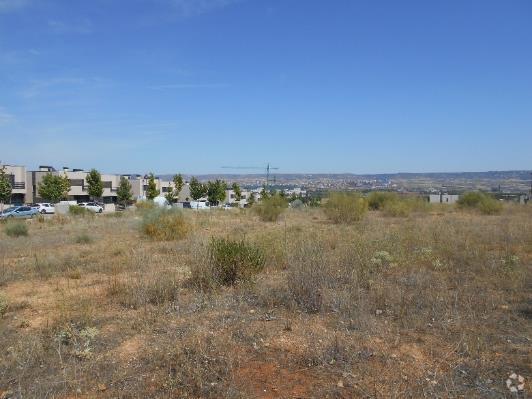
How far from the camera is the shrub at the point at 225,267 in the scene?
7094 mm

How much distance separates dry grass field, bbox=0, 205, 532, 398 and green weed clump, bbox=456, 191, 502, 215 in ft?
71.4

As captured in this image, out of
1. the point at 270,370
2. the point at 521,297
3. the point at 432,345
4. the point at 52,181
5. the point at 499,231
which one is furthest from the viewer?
the point at 52,181

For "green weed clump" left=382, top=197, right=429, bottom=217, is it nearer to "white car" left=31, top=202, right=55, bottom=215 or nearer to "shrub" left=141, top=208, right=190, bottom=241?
"shrub" left=141, top=208, right=190, bottom=241

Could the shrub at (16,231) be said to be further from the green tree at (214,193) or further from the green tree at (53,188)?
the green tree at (214,193)

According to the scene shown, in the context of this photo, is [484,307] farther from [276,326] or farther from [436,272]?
[276,326]

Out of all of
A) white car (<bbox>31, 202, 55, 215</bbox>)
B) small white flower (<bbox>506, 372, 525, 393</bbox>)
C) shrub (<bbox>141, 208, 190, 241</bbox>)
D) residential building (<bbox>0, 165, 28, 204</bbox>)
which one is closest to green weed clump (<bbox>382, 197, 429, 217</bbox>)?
shrub (<bbox>141, 208, 190, 241</bbox>)

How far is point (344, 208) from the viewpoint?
21391 mm

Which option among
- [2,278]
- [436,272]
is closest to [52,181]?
[2,278]

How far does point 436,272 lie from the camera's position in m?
7.91

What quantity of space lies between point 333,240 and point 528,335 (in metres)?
6.06

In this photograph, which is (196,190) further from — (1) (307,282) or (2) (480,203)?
(1) (307,282)

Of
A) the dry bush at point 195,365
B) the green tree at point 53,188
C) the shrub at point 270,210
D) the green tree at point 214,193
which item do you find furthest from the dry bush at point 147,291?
the green tree at point 214,193

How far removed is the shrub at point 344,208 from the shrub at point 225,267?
14.1 metres

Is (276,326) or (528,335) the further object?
(276,326)
